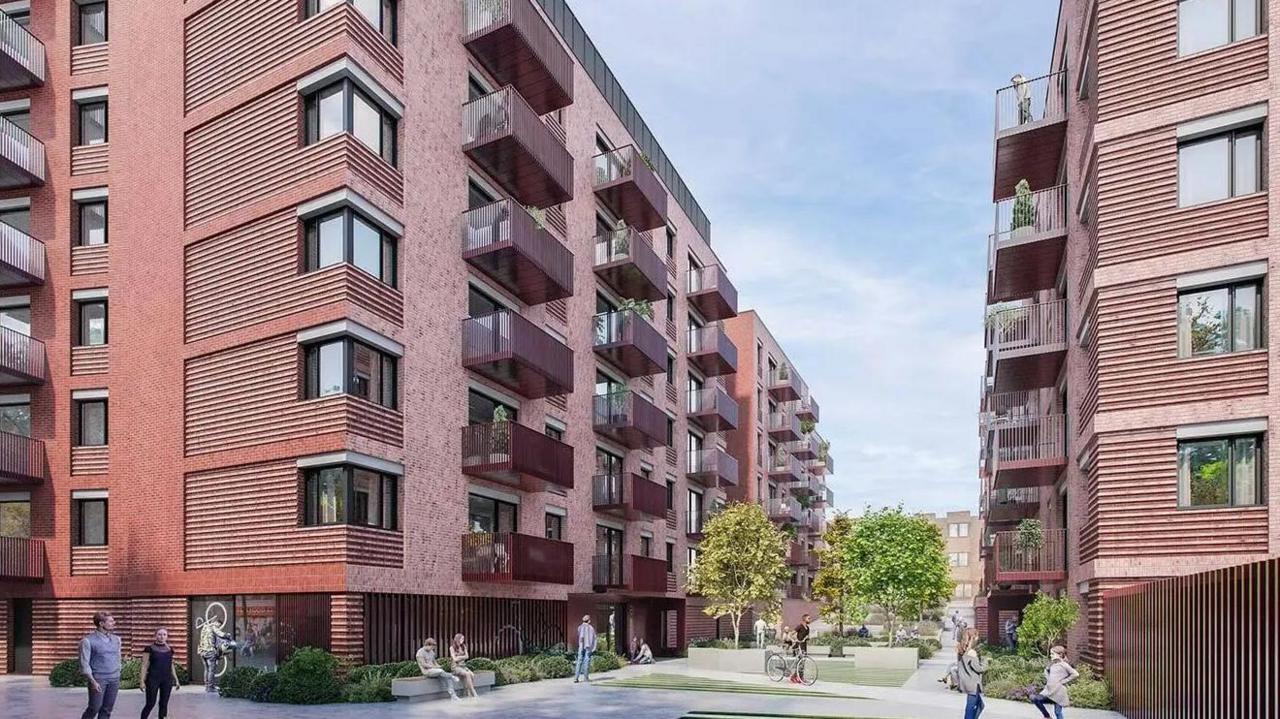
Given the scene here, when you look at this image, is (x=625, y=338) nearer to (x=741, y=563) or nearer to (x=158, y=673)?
(x=741, y=563)

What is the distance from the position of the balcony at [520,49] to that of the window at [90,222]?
11.3 meters

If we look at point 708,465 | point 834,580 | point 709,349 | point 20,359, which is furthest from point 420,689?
point 834,580

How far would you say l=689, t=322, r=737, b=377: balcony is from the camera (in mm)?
50375

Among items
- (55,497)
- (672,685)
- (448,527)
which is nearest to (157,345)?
(55,497)

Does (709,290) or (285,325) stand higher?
(709,290)

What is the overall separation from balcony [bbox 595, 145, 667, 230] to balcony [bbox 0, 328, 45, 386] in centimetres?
1885

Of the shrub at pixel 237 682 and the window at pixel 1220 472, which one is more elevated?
the window at pixel 1220 472

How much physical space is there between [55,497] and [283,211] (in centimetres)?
1077

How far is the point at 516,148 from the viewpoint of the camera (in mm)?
29422

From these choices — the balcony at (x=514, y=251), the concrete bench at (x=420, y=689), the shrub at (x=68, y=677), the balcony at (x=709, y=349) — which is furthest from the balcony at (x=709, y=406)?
the shrub at (x=68, y=677)

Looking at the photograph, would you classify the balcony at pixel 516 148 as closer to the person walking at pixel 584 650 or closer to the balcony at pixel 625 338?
the balcony at pixel 625 338

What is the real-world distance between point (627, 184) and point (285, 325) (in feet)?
55.8

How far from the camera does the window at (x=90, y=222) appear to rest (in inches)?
1171

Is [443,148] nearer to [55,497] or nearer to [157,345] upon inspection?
[157,345]
